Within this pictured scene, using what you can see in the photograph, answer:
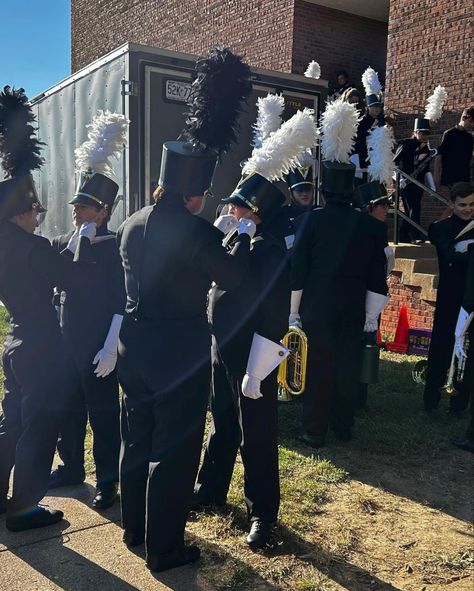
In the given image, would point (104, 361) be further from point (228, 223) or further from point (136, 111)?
point (136, 111)

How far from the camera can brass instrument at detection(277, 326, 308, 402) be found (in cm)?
459

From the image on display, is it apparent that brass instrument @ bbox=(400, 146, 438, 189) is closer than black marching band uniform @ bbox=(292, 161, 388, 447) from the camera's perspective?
No

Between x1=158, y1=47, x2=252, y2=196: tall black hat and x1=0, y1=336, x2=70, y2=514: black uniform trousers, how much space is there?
1.22 metres

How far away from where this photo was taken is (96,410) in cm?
371

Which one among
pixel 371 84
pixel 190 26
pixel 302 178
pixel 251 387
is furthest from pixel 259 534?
pixel 190 26

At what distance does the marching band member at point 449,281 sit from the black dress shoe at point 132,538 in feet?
10.4

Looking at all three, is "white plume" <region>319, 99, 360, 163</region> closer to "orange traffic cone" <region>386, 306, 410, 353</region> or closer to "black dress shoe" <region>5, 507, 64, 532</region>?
"black dress shoe" <region>5, 507, 64, 532</region>

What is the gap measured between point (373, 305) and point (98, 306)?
89.2 inches

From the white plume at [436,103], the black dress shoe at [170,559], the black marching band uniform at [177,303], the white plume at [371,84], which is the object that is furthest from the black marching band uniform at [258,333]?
the white plume at [371,84]

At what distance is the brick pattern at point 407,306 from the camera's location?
7.91 meters

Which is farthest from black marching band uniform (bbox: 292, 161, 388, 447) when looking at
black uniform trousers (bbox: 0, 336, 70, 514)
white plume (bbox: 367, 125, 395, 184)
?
black uniform trousers (bbox: 0, 336, 70, 514)

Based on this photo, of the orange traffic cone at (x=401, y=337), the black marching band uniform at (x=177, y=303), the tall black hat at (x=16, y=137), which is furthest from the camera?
the orange traffic cone at (x=401, y=337)

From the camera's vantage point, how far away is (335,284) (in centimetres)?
452

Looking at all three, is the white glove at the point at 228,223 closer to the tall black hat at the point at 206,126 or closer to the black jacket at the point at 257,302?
the black jacket at the point at 257,302
